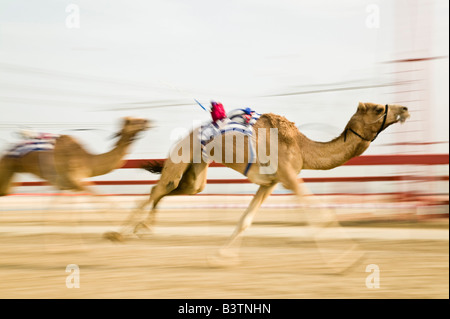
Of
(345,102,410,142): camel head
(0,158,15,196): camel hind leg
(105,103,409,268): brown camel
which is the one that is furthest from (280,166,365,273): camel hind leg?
(0,158,15,196): camel hind leg

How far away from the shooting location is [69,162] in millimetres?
6945

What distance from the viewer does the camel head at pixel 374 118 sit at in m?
5.21

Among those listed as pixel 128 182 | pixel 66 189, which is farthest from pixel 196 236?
pixel 128 182

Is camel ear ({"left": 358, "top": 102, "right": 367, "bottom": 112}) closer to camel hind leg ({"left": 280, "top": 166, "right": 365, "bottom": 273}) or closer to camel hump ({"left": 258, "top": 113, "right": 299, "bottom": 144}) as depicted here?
camel hump ({"left": 258, "top": 113, "right": 299, "bottom": 144})

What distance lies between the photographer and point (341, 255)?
17.7 feet

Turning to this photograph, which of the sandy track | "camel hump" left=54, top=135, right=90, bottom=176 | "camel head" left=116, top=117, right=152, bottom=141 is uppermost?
"camel head" left=116, top=117, right=152, bottom=141

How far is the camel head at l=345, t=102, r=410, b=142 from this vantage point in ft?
17.1

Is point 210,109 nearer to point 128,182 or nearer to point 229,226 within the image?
point 229,226

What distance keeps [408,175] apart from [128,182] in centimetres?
574

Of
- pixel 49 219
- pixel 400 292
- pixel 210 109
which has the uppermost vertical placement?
pixel 210 109

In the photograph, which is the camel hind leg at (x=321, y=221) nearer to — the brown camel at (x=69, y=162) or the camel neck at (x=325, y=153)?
the camel neck at (x=325, y=153)

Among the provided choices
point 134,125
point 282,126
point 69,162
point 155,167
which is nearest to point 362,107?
point 282,126

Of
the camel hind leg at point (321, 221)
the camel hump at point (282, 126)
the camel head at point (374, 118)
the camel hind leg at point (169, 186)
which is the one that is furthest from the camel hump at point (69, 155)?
the camel head at point (374, 118)

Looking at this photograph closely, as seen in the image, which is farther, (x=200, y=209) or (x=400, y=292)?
(x=200, y=209)
